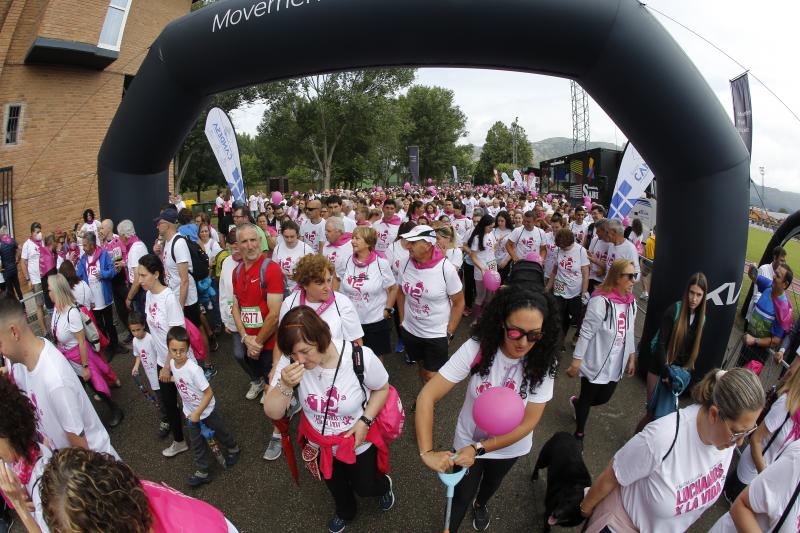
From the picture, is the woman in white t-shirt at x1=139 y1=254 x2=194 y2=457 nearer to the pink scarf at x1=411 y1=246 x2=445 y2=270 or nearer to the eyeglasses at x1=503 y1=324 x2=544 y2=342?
the pink scarf at x1=411 y1=246 x2=445 y2=270

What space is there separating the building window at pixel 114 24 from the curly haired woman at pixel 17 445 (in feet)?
50.3

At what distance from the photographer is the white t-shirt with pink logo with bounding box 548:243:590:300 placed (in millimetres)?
5281

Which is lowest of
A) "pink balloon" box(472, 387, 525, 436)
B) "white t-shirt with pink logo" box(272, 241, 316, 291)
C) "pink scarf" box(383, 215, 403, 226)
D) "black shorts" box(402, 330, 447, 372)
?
"black shorts" box(402, 330, 447, 372)

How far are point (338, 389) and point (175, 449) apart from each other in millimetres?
2462

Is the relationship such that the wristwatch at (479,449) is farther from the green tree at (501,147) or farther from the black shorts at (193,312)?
the green tree at (501,147)

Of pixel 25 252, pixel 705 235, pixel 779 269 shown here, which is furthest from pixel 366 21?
pixel 25 252

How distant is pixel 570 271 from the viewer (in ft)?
17.5

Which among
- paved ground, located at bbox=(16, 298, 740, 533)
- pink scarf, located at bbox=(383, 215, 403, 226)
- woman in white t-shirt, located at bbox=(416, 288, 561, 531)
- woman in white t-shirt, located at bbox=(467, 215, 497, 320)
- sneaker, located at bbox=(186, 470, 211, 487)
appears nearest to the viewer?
woman in white t-shirt, located at bbox=(416, 288, 561, 531)

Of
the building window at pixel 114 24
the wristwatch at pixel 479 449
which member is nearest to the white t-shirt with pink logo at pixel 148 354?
the wristwatch at pixel 479 449

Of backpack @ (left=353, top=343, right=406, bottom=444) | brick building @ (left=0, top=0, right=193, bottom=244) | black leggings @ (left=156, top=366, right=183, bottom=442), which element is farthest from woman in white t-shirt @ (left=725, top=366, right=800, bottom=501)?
brick building @ (left=0, top=0, right=193, bottom=244)

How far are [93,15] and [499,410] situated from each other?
1666 centimetres

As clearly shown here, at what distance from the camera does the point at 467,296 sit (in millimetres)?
7258

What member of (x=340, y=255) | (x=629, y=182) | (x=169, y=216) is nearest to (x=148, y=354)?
(x=169, y=216)

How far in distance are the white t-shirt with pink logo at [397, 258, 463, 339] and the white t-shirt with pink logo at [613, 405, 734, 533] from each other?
7.05 ft
